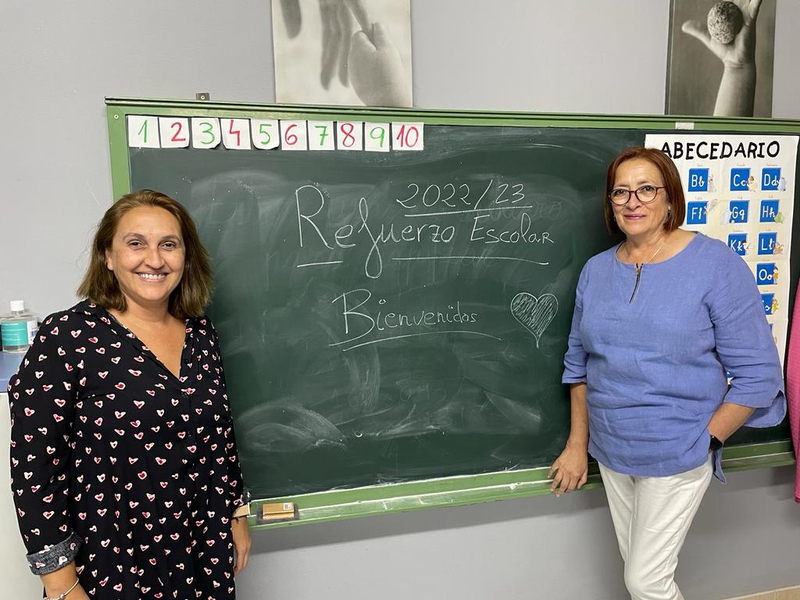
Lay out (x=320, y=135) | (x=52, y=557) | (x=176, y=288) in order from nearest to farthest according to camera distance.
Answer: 1. (x=52, y=557)
2. (x=176, y=288)
3. (x=320, y=135)

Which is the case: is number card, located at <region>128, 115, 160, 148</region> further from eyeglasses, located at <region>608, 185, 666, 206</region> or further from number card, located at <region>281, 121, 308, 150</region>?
eyeglasses, located at <region>608, 185, 666, 206</region>

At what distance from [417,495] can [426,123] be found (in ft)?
3.70

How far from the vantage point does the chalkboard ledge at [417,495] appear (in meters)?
1.68

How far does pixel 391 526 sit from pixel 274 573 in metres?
0.41

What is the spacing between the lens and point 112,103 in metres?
1.43

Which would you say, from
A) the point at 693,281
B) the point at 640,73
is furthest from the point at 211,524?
the point at 640,73

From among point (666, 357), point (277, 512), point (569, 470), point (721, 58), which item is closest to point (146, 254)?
point (277, 512)

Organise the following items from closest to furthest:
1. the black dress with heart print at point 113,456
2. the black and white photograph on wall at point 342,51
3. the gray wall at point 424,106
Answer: the black dress with heart print at point 113,456 → the gray wall at point 424,106 → the black and white photograph on wall at point 342,51

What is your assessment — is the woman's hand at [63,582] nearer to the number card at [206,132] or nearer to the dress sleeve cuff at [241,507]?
the dress sleeve cuff at [241,507]

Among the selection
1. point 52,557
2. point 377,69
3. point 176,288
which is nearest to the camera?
point 52,557

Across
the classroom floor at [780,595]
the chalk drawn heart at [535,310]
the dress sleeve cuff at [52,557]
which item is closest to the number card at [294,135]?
the chalk drawn heart at [535,310]

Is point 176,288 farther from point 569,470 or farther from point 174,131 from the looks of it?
point 569,470

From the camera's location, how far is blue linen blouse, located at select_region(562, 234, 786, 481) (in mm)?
1463

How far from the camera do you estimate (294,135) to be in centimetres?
156
